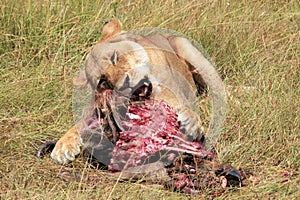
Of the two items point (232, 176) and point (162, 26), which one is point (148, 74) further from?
point (162, 26)

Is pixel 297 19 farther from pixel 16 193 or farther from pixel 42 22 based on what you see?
pixel 16 193

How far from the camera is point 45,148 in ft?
13.4

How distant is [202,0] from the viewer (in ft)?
18.4

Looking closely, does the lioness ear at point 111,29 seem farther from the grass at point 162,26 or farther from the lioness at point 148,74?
the grass at point 162,26

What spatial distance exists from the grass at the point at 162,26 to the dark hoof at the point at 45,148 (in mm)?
54

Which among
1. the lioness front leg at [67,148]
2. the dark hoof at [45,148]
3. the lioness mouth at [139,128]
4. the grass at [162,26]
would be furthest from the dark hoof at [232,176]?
the dark hoof at [45,148]

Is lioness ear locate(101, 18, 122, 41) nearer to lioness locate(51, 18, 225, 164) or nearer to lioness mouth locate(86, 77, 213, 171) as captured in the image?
lioness locate(51, 18, 225, 164)

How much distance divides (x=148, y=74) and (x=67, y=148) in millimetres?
721

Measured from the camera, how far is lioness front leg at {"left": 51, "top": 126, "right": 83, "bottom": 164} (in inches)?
156

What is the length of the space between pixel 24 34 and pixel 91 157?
5.24 feet

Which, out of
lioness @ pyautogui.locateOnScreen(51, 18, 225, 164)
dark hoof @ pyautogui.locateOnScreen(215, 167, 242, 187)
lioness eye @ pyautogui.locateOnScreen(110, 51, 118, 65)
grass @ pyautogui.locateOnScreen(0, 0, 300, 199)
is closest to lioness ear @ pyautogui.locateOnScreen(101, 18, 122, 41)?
lioness @ pyautogui.locateOnScreen(51, 18, 225, 164)

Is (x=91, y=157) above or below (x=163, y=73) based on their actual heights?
below

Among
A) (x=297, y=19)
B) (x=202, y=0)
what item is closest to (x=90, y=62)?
(x=202, y=0)

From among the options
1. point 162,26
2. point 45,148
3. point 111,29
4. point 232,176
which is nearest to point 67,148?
point 45,148
